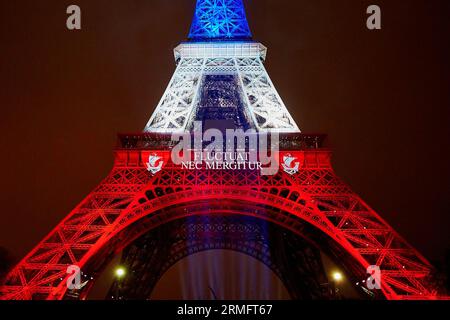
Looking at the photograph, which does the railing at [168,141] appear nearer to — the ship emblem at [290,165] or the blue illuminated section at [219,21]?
the ship emblem at [290,165]

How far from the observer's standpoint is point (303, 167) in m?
15.2

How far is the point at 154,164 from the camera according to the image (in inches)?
601

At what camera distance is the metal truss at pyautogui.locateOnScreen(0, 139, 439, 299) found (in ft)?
38.6

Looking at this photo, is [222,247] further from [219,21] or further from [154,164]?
[219,21]

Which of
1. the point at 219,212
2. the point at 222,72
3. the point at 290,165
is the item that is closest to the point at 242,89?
the point at 222,72

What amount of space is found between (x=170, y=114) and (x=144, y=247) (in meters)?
7.76

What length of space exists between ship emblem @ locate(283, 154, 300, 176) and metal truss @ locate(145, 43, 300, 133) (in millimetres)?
1242

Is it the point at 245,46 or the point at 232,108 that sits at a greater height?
the point at 245,46

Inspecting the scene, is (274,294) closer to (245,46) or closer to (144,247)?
(144,247)
